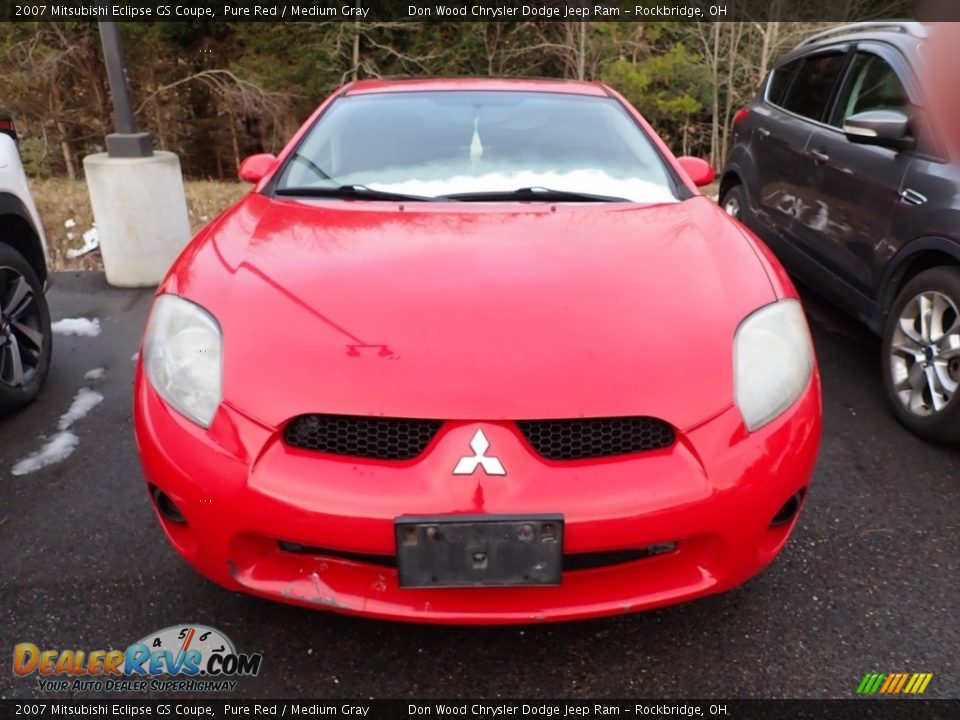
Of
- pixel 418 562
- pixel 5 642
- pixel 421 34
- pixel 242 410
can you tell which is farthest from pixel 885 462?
pixel 421 34

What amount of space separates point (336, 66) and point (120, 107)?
50.0 feet

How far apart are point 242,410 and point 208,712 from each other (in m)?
0.74

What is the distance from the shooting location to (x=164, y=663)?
71.7 inches

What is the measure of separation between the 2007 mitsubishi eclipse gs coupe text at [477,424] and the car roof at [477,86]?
1291mm

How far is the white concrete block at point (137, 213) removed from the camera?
4695 mm

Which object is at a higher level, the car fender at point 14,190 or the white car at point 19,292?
the car fender at point 14,190

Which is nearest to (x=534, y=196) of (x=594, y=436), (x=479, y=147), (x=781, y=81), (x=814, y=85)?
(x=479, y=147)

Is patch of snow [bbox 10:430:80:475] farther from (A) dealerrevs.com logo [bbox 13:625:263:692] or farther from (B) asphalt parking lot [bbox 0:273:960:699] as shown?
(A) dealerrevs.com logo [bbox 13:625:263:692]

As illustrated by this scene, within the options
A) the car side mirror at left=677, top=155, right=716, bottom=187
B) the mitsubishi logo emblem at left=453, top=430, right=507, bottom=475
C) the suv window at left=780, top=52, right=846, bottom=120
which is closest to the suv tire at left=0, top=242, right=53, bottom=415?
the mitsubishi logo emblem at left=453, top=430, right=507, bottom=475

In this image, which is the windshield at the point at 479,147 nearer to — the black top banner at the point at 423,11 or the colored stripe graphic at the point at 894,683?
the colored stripe graphic at the point at 894,683

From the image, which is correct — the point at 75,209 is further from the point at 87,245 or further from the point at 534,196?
the point at 534,196

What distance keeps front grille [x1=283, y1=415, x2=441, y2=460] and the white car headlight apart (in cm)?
22

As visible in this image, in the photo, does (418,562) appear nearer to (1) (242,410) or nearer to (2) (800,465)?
(1) (242,410)

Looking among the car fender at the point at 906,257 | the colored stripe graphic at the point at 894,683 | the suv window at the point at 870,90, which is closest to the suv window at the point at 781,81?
the suv window at the point at 870,90
